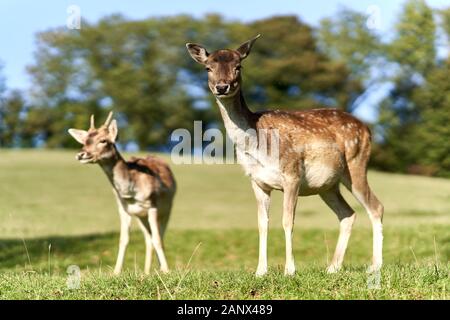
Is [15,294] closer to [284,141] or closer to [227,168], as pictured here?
[284,141]

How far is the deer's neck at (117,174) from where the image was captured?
14375mm

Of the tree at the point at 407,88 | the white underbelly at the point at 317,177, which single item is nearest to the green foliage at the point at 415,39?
the tree at the point at 407,88

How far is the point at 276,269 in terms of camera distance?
33.7ft

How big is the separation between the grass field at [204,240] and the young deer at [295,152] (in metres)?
0.56

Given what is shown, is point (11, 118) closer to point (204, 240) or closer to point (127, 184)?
point (204, 240)

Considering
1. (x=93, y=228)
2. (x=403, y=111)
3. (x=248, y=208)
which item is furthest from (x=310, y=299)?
(x=403, y=111)

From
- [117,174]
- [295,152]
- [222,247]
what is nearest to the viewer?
[295,152]

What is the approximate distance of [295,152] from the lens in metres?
10.0

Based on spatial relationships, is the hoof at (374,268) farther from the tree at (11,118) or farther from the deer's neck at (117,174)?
the tree at (11,118)

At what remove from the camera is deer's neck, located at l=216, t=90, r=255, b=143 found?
9.97m

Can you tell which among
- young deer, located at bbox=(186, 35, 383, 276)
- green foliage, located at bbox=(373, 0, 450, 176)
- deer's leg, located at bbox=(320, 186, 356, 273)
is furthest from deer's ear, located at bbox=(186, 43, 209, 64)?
green foliage, located at bbox=(373, 0, 450, 176)

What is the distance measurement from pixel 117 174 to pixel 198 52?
4919 millimetres

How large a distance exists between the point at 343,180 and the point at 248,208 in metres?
25.1

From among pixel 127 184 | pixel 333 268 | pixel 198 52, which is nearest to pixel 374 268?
pixel 333 268
